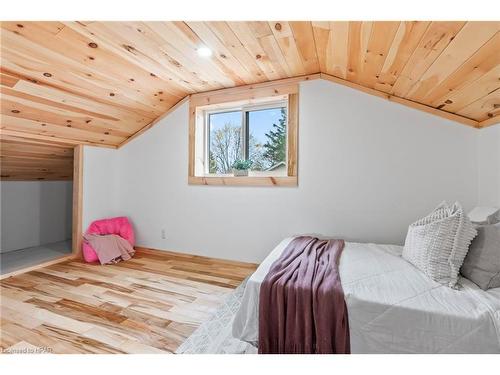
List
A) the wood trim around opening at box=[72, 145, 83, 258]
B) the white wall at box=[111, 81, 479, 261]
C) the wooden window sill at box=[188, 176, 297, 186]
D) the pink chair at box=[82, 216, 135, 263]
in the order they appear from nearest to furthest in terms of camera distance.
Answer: the white wall at box=[111, 81, 479, 261], the wooden window sill at box=[188, 176, 297, 186], the wood trim around opening at box=[72, 145, 83, 258], the pink chair at box=[82, 216, 135, 263]

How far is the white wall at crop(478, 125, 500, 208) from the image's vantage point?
197 centimetres

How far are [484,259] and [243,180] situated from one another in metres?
2.09

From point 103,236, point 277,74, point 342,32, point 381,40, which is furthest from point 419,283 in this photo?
point 103,236

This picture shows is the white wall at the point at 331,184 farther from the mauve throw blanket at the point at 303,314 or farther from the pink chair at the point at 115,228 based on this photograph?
the mauve throw blanket at the point at 303,314

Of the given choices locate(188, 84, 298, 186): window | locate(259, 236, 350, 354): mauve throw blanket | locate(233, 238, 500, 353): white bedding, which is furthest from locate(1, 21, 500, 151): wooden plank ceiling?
locate(259, 236, 350, 354): mauve throw blanket

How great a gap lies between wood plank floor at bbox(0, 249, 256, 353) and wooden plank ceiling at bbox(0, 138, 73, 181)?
1338mm

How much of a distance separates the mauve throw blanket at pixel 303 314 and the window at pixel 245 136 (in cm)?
140

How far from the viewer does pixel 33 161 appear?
312cm

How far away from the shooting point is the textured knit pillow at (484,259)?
4.46ft

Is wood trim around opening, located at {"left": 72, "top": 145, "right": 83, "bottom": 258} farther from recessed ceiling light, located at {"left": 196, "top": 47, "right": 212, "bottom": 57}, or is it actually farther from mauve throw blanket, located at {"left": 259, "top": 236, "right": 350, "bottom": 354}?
mauve throw blanket, located at {"left": 259, "top": 236, "right": 350, "bottom": 354}

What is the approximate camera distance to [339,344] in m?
1.27

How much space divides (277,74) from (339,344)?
235 cm

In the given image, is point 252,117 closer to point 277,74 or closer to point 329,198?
point 277,74

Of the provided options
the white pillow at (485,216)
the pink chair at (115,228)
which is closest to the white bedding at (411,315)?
the white pillow at (485,216)
